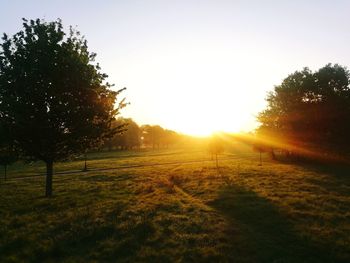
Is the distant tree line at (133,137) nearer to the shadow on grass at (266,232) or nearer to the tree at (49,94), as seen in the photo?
the tree at (49,94)

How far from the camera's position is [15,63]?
87.0 ft

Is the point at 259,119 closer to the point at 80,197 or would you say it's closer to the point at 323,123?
the point at 323,123

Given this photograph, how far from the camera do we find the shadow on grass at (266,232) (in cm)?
1450

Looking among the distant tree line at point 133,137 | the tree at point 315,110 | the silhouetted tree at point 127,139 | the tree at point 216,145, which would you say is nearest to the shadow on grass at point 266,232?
the tree at point 216,145

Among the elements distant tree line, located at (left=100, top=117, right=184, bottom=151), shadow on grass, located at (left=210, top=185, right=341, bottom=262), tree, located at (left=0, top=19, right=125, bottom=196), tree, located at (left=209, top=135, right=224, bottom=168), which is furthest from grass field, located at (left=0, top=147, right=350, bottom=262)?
distant tree line, located at (left=100, top=117, right=184, bottom=151)

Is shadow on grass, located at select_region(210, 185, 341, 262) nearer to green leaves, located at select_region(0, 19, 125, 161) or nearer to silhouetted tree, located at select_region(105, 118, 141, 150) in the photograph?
green leaves, located at select_region(0, 19, 125, 161)

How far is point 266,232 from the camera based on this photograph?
17875 millimetres

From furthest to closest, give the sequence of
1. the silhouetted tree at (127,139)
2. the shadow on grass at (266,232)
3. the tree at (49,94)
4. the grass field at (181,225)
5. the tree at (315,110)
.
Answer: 1. the silhouetted tree at (127,139)
2. the tree at (315,110)
3. the tree at (49,94)
4. the grass field at (181,225)
5. the shadow on grass at (266,232)

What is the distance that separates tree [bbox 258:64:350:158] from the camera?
60.9 m

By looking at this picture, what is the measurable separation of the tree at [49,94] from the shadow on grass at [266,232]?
43.4 feet

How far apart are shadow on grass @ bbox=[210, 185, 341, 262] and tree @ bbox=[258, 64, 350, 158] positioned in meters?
40.9

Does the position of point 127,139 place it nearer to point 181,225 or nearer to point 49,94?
point 49,94

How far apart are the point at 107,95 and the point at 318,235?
20.7m

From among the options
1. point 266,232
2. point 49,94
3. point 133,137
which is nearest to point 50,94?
point 49,94
